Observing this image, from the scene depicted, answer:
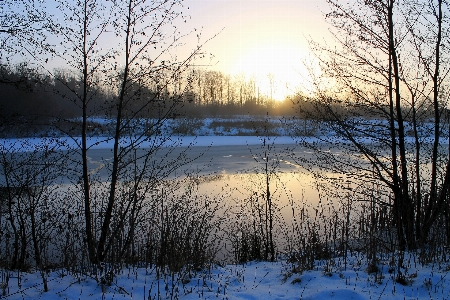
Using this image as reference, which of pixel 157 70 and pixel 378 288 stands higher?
pixel 157 70

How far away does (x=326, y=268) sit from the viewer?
5.18 m

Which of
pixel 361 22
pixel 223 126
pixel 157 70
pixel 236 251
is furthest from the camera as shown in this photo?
pixel 223 126

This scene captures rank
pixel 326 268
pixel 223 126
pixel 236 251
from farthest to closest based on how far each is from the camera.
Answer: pixel 223 126
pixel 236 251
pixel 326 268

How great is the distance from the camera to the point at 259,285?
4934 mm

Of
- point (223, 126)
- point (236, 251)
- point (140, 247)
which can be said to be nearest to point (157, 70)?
point (140, 247)

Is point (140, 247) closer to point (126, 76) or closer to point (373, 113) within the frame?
point (126, 76)

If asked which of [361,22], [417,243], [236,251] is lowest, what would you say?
[236,251]

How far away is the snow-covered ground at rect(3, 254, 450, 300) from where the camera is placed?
4.19 metres

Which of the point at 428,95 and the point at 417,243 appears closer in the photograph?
the point at 417,243

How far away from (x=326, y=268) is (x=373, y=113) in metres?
3.39

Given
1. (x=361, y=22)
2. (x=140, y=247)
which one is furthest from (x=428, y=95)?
(x=140, y=247)

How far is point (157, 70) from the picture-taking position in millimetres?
6000

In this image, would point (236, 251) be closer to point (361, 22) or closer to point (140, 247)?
point (140, 247)

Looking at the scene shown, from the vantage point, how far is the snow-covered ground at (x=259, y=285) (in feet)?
13.7
